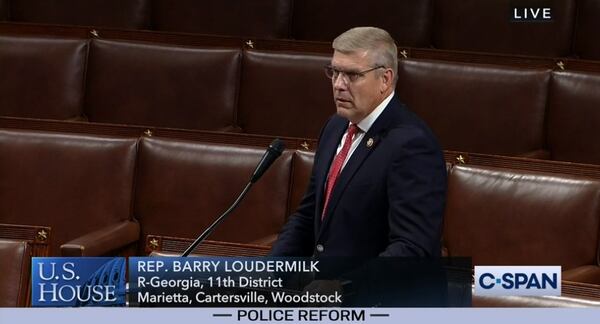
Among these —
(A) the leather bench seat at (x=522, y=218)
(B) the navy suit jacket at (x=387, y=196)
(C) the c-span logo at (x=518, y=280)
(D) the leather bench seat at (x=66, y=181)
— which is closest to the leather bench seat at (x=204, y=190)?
(D) the leather bench seat at (x=66, y=181)

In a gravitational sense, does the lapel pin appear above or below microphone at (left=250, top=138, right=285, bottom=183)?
above

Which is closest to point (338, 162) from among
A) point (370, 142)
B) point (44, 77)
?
point (370, 142)

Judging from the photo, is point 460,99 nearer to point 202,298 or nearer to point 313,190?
point 313,190

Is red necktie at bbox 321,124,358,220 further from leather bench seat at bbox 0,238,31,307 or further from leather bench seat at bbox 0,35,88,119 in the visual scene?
leather bench seat at bbox 0,35,88,119

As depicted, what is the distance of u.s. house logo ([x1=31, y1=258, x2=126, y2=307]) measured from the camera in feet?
1.70

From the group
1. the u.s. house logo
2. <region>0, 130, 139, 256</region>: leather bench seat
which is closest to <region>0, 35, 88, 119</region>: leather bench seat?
<region>0, 130, 139, 256</region>: leather bench seat

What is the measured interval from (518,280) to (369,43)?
0.58ft

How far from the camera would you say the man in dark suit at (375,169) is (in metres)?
0.64

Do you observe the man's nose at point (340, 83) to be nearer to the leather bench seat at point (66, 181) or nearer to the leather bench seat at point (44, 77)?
the leather bench seat at point (66, 181)

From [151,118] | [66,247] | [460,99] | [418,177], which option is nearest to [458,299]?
[418,177]

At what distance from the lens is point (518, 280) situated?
557 millimetres

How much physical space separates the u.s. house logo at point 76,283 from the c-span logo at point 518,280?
0.57 ft

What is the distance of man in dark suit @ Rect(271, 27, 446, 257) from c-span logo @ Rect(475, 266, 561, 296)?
0.06m

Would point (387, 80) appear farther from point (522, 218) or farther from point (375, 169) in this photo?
point (522, 218)
